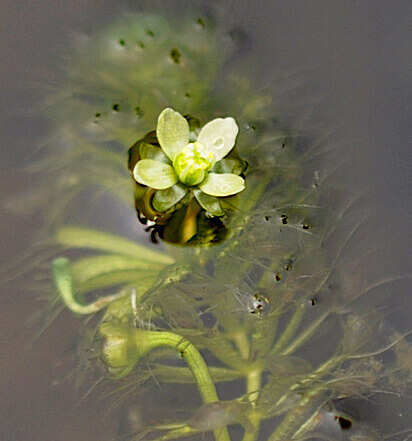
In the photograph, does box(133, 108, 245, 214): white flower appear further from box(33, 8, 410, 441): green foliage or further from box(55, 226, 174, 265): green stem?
box(55, 226, 174, 265): green stem

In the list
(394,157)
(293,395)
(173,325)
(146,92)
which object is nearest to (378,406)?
(293,395)

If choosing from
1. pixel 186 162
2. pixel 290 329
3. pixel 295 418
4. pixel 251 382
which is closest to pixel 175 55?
pixel 186 162

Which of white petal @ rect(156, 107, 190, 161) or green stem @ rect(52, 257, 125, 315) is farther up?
white petal @ rect(156, 107, 190, 161)

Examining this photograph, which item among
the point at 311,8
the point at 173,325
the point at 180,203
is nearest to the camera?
the point at 173,325

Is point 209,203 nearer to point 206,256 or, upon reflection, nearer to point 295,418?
point 206,256

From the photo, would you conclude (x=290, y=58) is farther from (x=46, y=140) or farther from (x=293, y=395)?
(x=293, y=395)

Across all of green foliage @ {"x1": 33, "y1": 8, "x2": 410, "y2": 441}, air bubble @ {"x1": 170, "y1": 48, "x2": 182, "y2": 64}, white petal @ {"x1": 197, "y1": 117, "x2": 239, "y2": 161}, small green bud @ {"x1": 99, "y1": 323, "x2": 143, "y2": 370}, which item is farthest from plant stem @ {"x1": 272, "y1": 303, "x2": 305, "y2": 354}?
air bubble @ {"x1": 170, "y1": 48, "x2": 182, "y2": 64}
